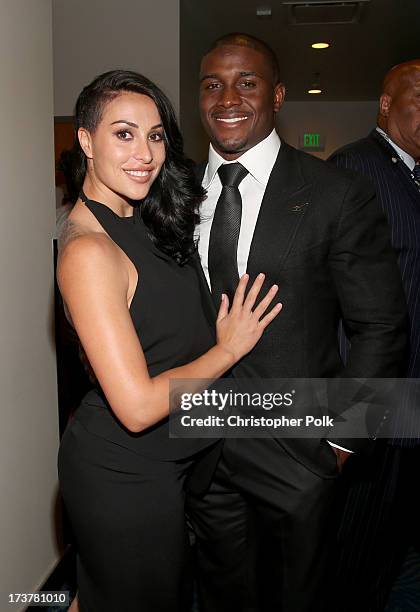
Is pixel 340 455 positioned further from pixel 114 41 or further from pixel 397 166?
pixel 114 41

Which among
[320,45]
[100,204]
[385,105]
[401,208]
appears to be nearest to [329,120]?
[320,45]

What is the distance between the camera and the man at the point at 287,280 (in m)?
1.62

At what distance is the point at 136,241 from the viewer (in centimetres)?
150

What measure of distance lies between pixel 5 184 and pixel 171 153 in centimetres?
77

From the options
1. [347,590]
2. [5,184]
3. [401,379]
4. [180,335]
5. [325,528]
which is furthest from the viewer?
[347,590]

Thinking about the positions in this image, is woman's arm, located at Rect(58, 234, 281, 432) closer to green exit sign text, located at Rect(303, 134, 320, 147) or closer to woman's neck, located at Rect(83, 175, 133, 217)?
woman's neck, located at Rect(83, 175, 133, 217)

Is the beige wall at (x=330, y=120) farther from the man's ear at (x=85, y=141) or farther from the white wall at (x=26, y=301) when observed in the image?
the man's ear at (x=85, y=141)

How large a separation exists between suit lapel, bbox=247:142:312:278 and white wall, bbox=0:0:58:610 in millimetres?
907

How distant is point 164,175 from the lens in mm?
1661

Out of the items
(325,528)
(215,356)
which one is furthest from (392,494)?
(215,356)

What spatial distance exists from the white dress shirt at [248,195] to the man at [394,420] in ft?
1.26

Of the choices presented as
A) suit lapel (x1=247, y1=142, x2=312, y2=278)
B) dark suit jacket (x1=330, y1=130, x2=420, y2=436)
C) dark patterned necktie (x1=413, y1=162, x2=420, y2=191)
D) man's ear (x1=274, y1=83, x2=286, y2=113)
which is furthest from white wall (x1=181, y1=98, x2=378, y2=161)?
suit lapel (x1=247, y1=142, x2=312, y2=278)

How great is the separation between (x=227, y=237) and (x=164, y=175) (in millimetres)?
231

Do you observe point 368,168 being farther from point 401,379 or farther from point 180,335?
point 180,335
